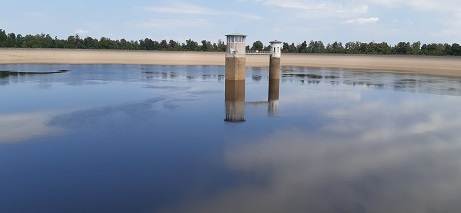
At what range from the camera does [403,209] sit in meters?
10.6

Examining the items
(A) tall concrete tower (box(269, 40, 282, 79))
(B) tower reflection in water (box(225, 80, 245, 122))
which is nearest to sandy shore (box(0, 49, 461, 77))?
(A) tall concrete tower (box(269, 40, 282, 79))

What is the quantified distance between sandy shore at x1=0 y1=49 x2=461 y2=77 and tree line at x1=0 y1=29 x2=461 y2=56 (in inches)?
353

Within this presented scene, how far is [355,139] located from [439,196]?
7213 mm

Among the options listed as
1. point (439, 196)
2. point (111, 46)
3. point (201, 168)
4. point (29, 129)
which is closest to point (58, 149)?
point (29, 129)

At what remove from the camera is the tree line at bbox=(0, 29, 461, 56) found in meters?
102

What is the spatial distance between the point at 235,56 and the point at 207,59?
7057 centimetres

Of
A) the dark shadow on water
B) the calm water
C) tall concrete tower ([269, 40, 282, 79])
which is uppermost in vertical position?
tall concrete tower ([269, 40, 282, 79])

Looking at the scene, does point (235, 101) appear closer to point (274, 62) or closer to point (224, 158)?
point (224, 158)

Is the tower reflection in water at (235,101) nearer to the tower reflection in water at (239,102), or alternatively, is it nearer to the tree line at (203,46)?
the tower reflection in water at (239,102)

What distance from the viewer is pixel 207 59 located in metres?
113

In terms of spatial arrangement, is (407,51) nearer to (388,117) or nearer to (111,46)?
(388,117)

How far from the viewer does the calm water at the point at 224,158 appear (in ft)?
36.1

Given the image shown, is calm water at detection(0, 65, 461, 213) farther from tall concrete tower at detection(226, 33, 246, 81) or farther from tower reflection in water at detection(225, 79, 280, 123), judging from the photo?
tall concrete tower at detection(226, 33, 246, 81)

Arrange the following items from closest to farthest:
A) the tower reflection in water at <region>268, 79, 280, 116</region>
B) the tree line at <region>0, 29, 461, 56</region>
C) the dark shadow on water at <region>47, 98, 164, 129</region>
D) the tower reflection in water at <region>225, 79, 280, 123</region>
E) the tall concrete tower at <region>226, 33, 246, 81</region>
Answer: the dark shadow on water at <region>47, 98, 164, 129</region> → the tower reflection in water at <region>225, 79, 280, 123</region> → the tower reflection in water at <region>268, 79, 280, 116</region> → the tall concrete tower at <region>226, 33, 246, 81</region> → the tree line at <region>0, 29, 461, 56</region>
